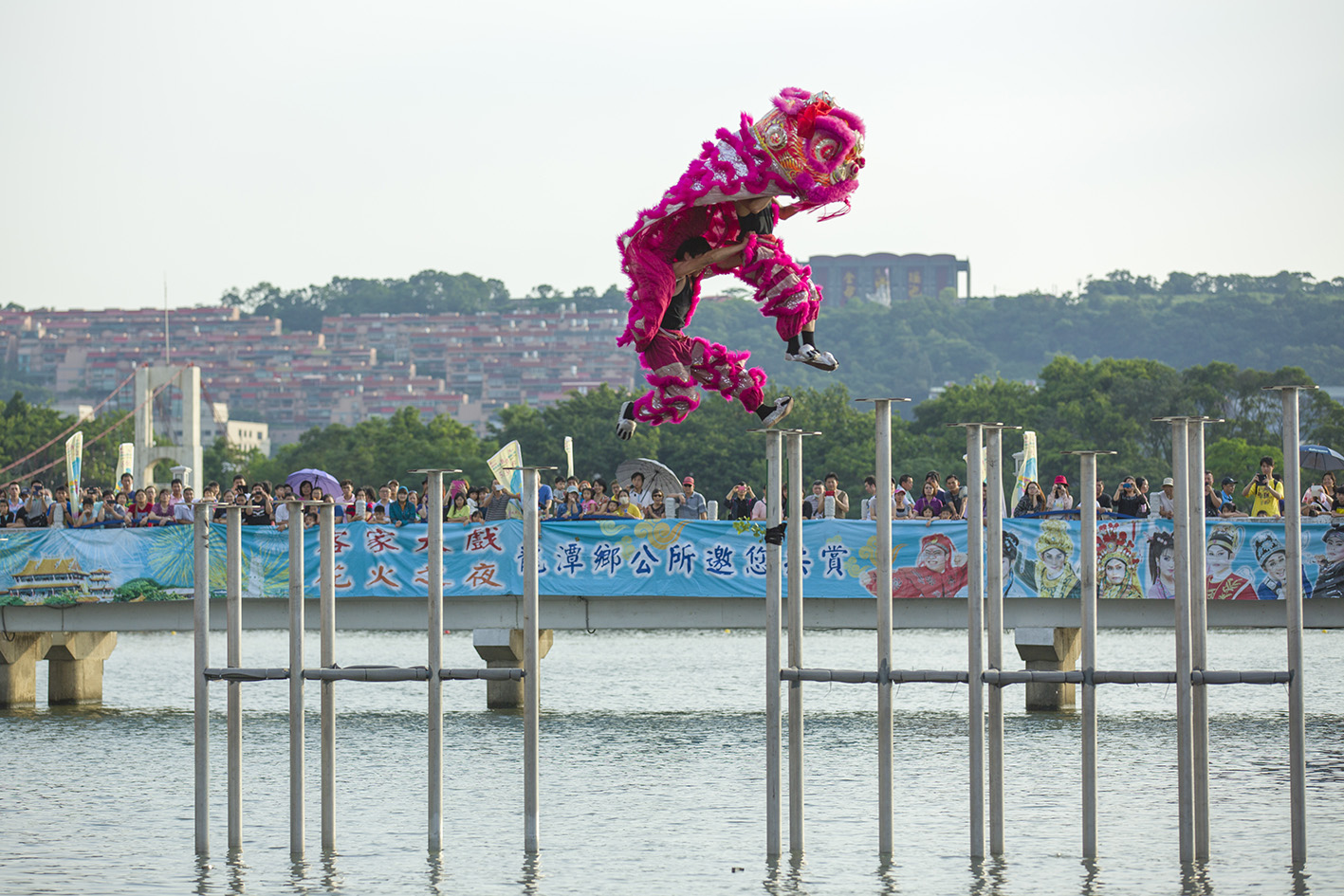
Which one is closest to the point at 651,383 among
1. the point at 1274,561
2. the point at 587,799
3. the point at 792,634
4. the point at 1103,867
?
the point at 792,634

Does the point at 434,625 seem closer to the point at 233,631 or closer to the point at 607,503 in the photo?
the point at 233,631

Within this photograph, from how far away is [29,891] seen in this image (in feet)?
56.0

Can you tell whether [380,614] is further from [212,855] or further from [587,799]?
[212,855]

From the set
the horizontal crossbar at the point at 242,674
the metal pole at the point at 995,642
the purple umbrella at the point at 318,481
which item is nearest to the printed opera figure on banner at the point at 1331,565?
the metal pole at the point at 995,642

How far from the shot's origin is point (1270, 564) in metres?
24.5

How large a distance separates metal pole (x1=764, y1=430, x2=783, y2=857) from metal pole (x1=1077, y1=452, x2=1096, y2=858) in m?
2.56

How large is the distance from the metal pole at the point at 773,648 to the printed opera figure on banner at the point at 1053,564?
10.7 m

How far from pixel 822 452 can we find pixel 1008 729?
62.8 metres

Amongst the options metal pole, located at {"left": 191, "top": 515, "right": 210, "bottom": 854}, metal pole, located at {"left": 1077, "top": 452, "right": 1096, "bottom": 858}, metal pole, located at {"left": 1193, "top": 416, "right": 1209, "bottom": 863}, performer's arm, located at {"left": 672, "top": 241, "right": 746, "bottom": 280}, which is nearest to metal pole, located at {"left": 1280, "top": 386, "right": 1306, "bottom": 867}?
metal pole, located at {"left": 1193, "top": 416, "right": 1209, "bottom": 863}

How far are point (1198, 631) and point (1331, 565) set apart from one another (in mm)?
10738

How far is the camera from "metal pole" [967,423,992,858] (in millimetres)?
14570

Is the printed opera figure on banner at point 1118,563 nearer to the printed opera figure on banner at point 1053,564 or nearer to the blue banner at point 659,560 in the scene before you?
the blue banner at point 659,560

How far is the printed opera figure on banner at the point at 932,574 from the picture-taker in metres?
25.1

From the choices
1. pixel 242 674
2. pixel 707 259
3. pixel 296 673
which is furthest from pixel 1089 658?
pixel 242 674
